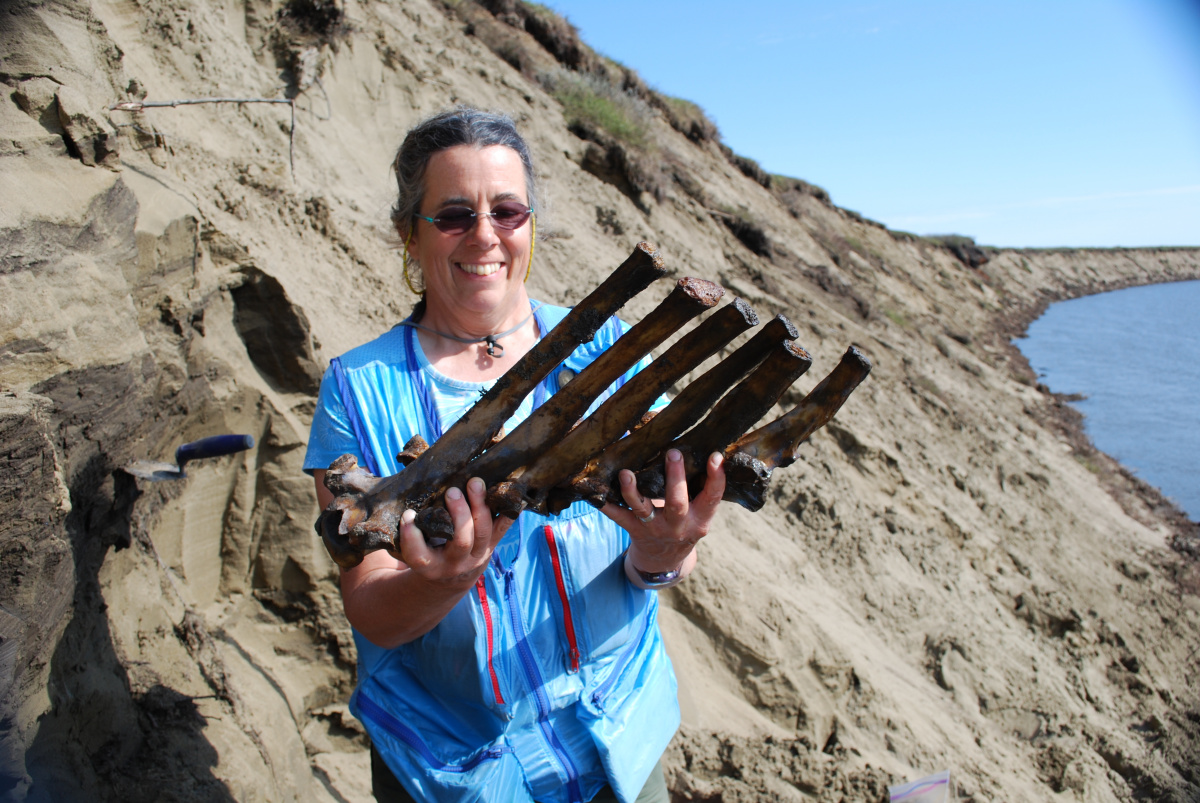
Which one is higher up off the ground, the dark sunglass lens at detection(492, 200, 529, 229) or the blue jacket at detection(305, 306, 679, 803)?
the dark sunglass lens at detection(492, 200, 529, 229)

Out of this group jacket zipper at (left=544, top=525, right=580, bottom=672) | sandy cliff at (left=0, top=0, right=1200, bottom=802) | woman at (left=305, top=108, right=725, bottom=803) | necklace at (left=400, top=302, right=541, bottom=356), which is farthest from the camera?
sandy cliff at (left=0, top=0, right=1200, bottom=802)

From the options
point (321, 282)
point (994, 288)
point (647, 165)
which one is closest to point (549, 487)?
point (321, 282)

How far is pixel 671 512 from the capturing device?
1517mm

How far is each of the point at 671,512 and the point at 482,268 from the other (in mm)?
851

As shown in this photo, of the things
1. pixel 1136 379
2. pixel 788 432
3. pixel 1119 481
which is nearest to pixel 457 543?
pixel 788 432

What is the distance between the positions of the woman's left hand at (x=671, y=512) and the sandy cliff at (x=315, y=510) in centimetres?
151

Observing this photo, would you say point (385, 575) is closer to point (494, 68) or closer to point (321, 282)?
point (321, 282)

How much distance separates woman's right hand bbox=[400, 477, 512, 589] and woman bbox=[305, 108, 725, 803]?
109 mm

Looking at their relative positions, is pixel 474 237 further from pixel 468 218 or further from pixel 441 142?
pixel 441 142

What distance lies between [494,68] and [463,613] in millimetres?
8425

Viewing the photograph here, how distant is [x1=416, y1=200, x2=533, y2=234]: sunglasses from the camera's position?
1.88 metres

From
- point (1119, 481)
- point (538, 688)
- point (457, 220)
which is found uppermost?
point (457, 220)

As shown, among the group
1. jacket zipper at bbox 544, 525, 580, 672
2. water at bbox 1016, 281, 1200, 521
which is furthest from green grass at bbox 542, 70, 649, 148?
water at bbox 1016, 281, 1200, 521

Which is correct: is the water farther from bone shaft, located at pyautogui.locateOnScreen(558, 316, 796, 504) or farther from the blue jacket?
bone shaft, located at pyautogui.locateOnScreen(558, 316, 796, 504)
